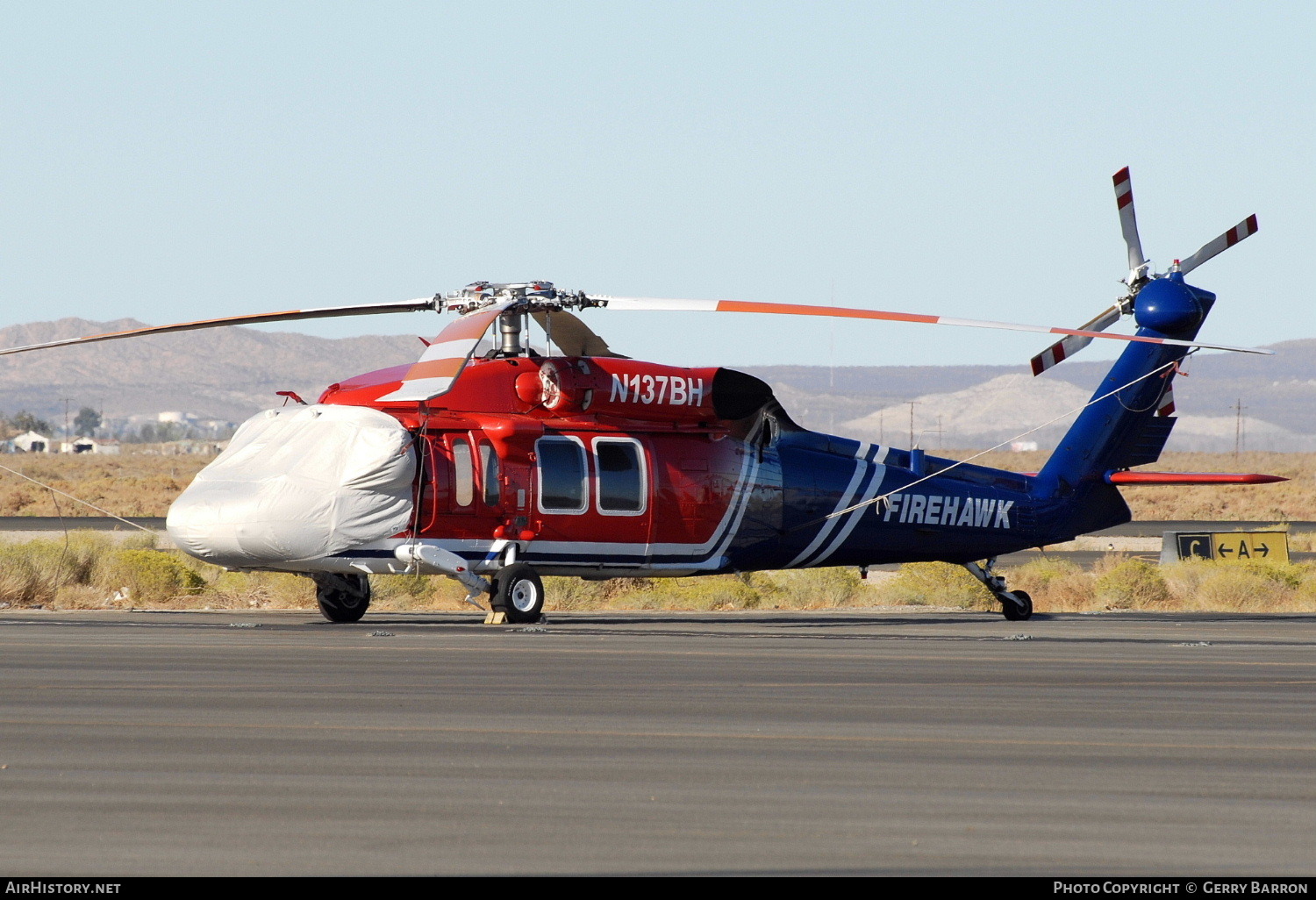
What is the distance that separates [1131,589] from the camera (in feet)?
92.8

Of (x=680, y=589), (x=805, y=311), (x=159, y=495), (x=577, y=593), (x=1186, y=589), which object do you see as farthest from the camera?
(x=159, y=495)

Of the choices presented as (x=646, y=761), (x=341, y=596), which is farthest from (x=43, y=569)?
(x=646, y=761)

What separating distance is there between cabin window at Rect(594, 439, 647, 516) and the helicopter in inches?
1.0

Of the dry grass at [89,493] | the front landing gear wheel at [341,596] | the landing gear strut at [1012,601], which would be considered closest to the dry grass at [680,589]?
the landing gear strut at [1012,601]

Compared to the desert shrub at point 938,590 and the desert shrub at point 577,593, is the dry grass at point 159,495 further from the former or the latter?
the desert shrub at point 938,590

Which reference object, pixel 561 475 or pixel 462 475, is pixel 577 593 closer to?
pixel 561 475

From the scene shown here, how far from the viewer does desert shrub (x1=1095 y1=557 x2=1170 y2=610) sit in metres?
28.2

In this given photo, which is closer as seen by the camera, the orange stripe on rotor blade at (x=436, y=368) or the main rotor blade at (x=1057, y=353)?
the orange stripe on rotor blade at (x=436, y=368)

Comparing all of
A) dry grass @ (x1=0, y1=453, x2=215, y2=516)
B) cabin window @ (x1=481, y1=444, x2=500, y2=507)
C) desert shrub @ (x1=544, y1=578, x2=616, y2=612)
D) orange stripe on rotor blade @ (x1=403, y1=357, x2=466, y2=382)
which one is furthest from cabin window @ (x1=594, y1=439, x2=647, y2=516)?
dry grass @ (x1=0, y1=453, x2=215, y2=516)

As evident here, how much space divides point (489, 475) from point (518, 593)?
4.72 feet

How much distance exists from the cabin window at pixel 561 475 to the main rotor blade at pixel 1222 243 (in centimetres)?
952

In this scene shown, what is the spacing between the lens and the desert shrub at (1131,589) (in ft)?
92.6

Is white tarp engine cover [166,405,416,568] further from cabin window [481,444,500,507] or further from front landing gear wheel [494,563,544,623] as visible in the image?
front landing gear wheel [494,563,544,623]

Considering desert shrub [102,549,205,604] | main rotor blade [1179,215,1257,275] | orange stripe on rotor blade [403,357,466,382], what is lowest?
desert shrub [102,549,205,604]
